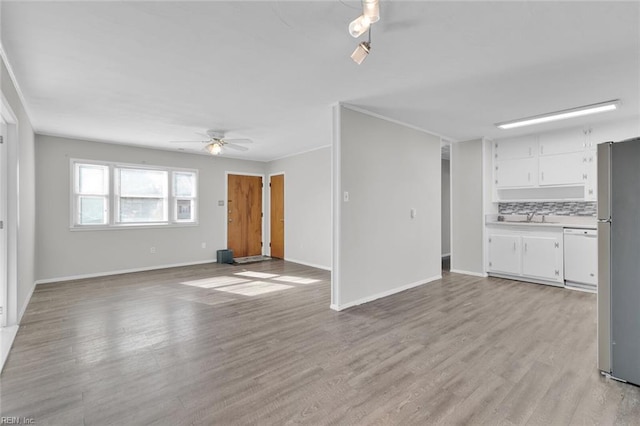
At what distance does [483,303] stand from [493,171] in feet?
9.04

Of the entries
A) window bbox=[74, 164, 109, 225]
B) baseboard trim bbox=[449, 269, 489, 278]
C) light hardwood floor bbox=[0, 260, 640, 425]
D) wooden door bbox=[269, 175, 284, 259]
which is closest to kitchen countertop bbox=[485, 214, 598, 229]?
baseboard trim bbox=[449, 269, 489, 278]

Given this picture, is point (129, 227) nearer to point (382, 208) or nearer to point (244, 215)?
point (244, 215)

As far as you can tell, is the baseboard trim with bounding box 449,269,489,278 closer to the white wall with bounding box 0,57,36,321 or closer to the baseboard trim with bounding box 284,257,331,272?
the baseboard trim with bounding box 284,257,331,272

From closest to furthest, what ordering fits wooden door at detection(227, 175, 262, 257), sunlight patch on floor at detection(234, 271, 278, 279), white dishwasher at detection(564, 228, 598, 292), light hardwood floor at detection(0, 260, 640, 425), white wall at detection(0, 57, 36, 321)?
1. light hardwood floor at detection(0, 260, 640, 425)
2. white wall at detection(0, 57, 36, 321)
3. white dishwasher at detection(564, 228, 598, 292)
4. sunlight patch on floor at detection(234, 271, 278, 279)
5. wooden door at detection(227, 175, 262, 257)

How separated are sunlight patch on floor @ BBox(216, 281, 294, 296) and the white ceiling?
2519mm

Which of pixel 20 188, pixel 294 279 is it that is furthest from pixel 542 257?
pixel 20 188

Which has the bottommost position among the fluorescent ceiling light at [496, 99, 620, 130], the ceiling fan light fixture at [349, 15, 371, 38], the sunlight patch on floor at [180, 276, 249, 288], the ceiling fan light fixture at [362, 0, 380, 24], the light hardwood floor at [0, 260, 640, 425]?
the light hardwood floor at [0, 260, 640, 425]

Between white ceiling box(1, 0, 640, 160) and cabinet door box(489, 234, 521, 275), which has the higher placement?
white ceiling box(1, 0, 640, 160)

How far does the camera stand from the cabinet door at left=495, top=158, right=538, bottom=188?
503cm

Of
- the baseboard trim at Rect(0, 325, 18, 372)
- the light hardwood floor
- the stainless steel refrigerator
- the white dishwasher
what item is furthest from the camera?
the white dishwasher

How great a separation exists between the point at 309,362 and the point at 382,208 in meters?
2.39

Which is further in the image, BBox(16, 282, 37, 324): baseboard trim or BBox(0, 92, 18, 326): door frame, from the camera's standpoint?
BBox(16, 282, 37, 324): baseboard trim

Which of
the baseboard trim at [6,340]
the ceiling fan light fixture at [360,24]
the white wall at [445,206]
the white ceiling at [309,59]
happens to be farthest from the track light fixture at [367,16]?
the white wall at [445,206]

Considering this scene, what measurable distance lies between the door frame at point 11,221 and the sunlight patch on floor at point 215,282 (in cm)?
212
